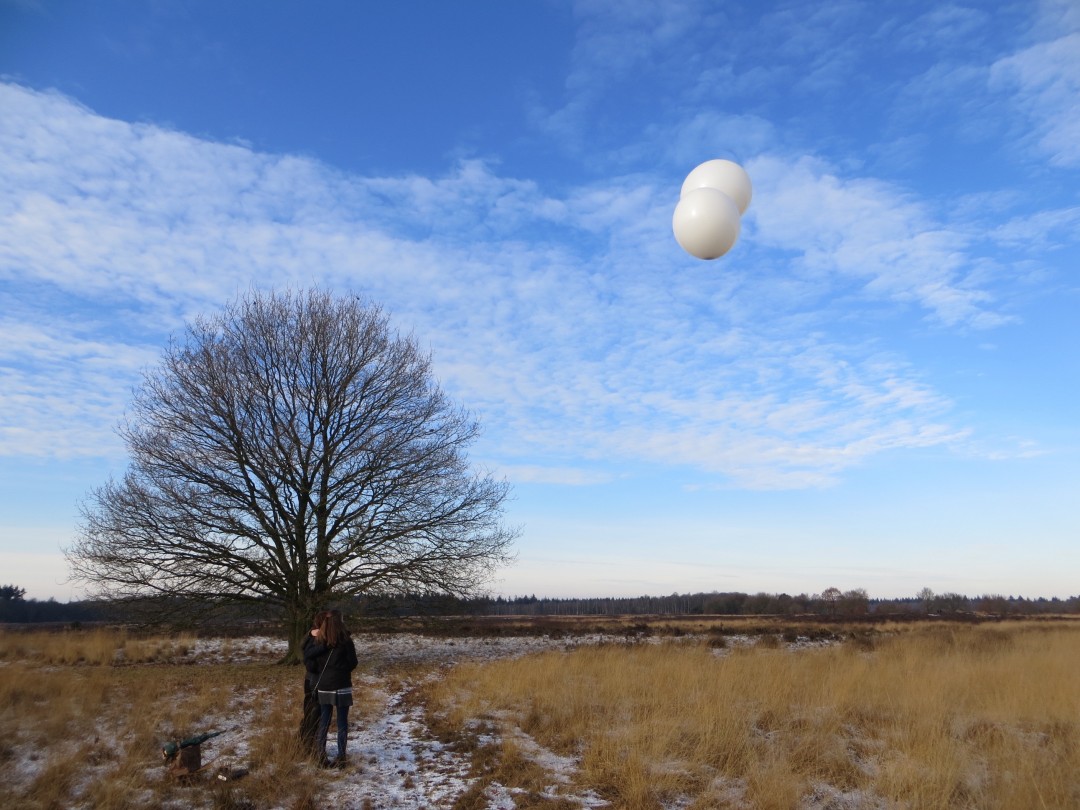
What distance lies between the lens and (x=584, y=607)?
523ft

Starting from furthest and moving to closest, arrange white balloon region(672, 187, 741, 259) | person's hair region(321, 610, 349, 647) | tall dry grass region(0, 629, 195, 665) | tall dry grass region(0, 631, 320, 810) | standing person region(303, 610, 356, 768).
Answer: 1. tall dry grass region(0, 629, 195, 665)
2. person's hair region(321, 610, 349, 647)
3. standing person region(303, 610, 356, 768)
4. tall dry grass region(0, 631, 320, 810)
5. white balloon region(672, 187, 741, 259)

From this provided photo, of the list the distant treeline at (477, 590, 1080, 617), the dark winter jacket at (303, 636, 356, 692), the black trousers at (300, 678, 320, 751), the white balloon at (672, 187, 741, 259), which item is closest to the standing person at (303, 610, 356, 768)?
the dark winter jacket at (303, 636, 356, 692)

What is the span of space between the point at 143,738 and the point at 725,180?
28.0 feet

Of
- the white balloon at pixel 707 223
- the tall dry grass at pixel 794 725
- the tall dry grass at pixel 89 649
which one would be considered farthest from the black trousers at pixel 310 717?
the tall dry grass at pixel 89 649

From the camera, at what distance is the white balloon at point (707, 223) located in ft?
14.7

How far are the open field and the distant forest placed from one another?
2.80 metres

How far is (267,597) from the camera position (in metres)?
16.5

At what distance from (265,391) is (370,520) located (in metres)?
3.93

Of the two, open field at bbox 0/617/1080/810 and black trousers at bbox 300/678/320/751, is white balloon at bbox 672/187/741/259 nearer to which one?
open field at bbox 0/617/1080/810

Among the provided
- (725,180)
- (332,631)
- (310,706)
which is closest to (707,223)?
(725,180)

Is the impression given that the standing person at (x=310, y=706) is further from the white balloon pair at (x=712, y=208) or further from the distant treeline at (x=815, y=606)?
the distant treeline at (x=815, y=606)

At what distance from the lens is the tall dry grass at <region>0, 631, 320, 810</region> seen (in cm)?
613

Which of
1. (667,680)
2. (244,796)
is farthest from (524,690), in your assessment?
(244,796)

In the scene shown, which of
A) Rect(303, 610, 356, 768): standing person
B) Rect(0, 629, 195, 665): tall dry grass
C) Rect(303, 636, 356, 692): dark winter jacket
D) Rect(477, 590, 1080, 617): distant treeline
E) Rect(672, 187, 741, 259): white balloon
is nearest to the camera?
Rect(672, 187, 741, 259): white balloon
